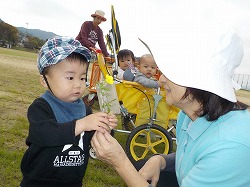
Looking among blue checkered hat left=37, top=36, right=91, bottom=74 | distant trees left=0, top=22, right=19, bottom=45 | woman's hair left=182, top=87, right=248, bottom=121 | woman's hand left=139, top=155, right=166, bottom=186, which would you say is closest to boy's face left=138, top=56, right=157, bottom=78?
woman's hand left=139, top=155, right=166, bottom=186

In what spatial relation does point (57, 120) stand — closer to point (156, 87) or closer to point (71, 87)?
point (71, 87)

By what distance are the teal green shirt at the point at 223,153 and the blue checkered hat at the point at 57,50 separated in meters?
0.95

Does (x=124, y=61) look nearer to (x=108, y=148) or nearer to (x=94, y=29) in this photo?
(x=94, y=29)

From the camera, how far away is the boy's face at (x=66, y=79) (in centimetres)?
184

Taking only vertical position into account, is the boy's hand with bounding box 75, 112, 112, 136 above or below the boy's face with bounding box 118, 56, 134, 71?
below

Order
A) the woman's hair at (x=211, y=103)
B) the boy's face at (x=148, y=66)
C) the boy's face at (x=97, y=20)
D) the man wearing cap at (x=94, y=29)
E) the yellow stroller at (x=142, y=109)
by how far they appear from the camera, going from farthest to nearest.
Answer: the boy's face at (x=97, y=20)
the man wearing cap at (x=94, y=29)
the boy's face at (x=148, y=66)
the yellow stroller at (x=142, y=109)
the woman's hair at (x=211, y=103)

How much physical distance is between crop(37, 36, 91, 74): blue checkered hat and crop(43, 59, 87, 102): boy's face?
6 cm

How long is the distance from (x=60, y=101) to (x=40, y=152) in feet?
1.15

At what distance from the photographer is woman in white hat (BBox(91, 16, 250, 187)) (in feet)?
4.83

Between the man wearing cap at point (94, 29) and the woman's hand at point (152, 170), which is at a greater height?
the man wearing cap at point (94, 29)

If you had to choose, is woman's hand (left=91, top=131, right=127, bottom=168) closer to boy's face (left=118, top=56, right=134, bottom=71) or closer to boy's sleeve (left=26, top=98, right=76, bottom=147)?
boy's sleeve (left=26, top=98, right=76, bottom=147)

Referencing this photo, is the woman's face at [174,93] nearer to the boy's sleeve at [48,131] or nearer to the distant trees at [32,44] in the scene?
the boy's sleeve at [48,131]

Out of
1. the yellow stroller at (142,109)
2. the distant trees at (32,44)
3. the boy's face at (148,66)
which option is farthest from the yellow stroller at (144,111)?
the distant trees at (32,44)

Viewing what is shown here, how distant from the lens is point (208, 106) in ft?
5.45
